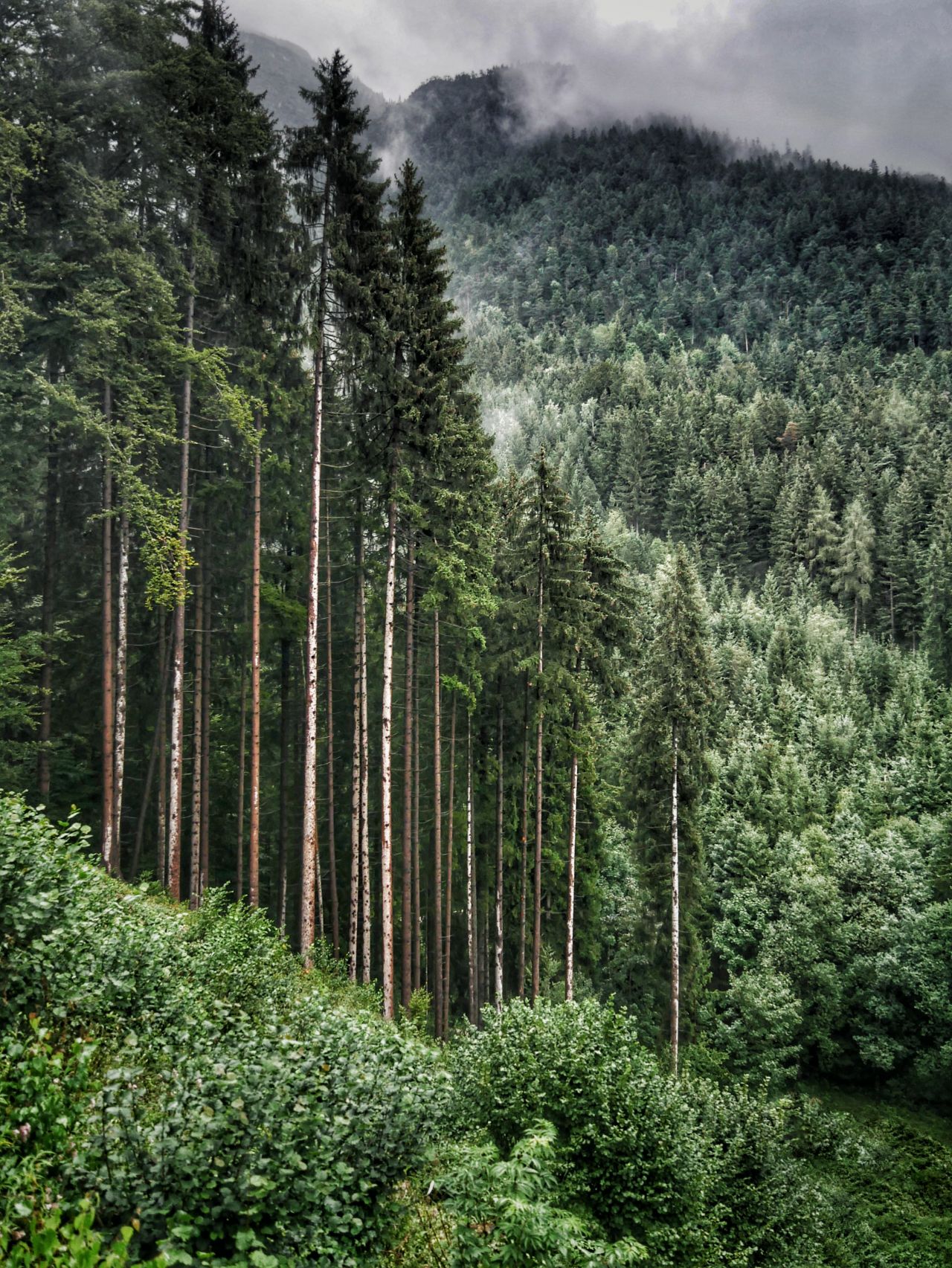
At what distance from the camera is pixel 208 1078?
189 inches

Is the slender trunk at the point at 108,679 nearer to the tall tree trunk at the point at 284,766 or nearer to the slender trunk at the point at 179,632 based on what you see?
the slender trunk at the point at 179,632

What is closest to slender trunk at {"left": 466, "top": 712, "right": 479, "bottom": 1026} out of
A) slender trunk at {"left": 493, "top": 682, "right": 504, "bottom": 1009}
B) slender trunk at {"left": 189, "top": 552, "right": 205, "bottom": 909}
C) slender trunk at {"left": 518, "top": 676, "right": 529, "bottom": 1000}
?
slender trunk at {"left": 493, "top": 682, "right": 504, "bottom": 1009}

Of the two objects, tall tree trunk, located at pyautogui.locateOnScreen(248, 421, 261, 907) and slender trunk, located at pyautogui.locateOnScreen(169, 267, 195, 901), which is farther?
tall tree trunk, located at pyautogui.locateOnScreen(248, 421, 261, 907)

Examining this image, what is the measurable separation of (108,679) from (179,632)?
1.85 meters

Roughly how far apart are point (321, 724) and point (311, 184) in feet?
52.7

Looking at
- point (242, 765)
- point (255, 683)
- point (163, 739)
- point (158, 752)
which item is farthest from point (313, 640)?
point (158, 752)

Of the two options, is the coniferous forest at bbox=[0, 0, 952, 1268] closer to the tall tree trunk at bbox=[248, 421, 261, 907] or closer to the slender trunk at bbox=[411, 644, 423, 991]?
the tall tree trunk at bbox=[248, 421, 261, 907]

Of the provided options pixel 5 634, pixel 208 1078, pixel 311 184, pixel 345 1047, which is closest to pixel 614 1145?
pixel 345 1047

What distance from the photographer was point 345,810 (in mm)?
25984

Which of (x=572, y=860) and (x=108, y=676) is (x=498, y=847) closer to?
(x=572, y=860)

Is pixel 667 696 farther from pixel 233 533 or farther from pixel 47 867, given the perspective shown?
pixel 47 867

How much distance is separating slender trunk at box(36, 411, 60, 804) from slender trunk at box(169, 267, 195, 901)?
2.78 meters

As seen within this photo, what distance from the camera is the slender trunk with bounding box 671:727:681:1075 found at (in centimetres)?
2556

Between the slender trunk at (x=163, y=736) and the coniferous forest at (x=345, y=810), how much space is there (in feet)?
0.63
